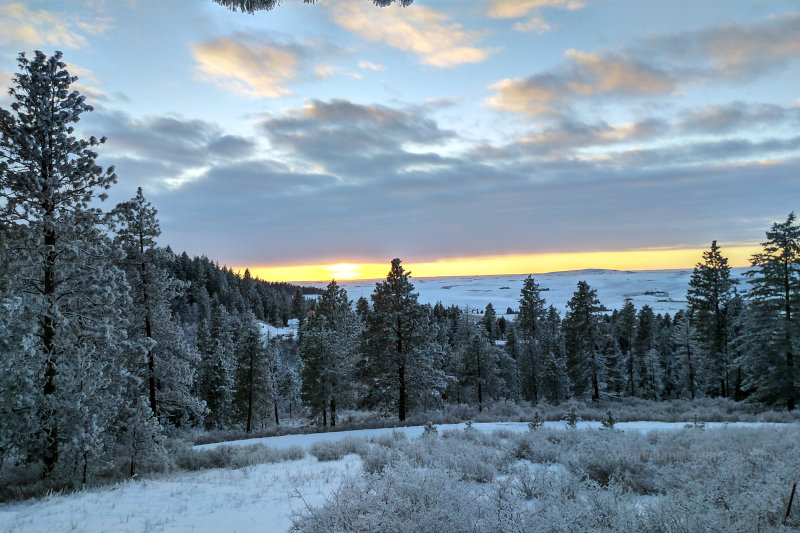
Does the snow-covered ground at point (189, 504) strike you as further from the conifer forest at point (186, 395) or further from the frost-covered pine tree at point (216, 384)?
the frost-covered pine tree at point (216, 384)

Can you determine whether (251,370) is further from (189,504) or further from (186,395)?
(189,504)

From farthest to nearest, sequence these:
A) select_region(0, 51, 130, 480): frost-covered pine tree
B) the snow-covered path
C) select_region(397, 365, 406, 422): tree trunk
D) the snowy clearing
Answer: select_region(397, 365, 406, 422): tree trunk
the snowy clearing
select_region(0, 51, 130, 480): frost-covered pine tree
the snow-covered path

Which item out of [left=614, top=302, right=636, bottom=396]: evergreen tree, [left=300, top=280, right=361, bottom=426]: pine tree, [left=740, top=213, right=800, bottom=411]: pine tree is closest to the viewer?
[left=740, top=213, right=800, bottom=411]: pine tree

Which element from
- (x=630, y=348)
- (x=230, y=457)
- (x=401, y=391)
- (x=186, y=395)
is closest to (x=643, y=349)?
(x=630, y=348)

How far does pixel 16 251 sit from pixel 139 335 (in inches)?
294

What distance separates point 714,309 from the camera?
35.2m

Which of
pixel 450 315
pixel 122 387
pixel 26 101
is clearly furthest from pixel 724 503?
pixel 450 315

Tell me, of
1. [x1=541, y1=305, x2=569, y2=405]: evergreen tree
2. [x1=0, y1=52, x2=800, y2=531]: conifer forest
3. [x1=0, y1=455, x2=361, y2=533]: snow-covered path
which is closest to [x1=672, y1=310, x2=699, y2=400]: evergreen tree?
[x1=541, y1=305, x2=569, y2=405]: evergreen tree

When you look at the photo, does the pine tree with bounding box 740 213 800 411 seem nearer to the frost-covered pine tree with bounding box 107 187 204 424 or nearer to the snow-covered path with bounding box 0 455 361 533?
the snow-covered path with bounding box 0 455 361 533

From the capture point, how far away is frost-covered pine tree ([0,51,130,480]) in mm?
10984

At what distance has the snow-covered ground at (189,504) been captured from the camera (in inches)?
280

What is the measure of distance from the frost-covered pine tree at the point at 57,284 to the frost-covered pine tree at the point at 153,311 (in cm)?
503

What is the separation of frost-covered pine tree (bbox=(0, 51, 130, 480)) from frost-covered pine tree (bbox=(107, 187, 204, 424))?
5034mm

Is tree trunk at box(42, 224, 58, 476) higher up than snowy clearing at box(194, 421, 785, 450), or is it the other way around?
tree trunk at box(42, 224, 58, 476)
